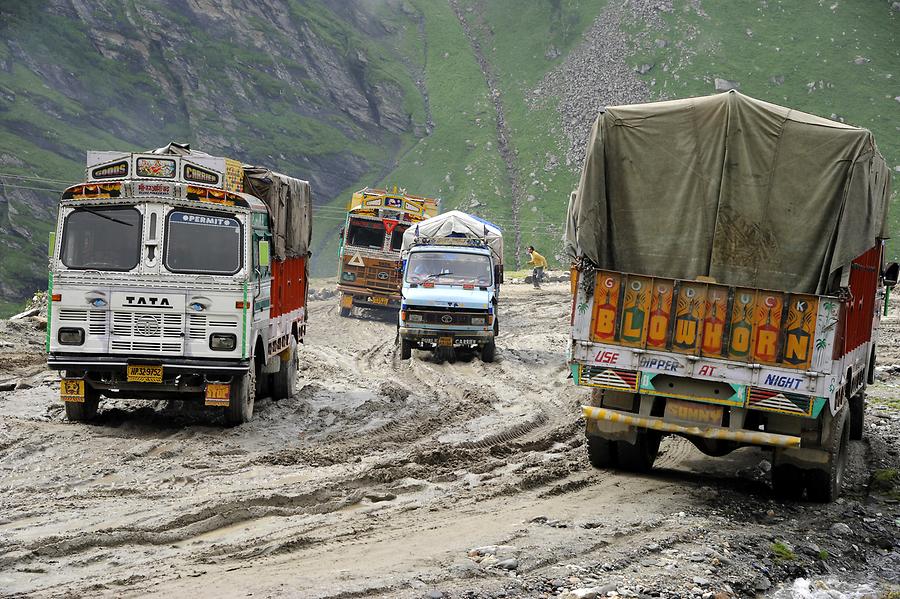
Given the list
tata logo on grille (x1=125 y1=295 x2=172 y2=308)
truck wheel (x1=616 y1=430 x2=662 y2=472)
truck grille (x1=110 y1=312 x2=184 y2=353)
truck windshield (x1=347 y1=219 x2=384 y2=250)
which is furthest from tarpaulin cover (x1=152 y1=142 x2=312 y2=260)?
truck windshield (x1=347 y1=219 x2=384 y2=250)

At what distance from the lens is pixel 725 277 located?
10.7 m

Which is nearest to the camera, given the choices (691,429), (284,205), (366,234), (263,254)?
(691,429)

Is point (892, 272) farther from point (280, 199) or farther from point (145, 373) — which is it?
point (145, 373)

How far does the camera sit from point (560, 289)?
44.0 metres

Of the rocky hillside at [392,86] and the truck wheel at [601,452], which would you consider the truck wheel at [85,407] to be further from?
the rocky hillside at [392,86]

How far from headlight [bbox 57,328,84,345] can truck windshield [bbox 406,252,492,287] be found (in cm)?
1041

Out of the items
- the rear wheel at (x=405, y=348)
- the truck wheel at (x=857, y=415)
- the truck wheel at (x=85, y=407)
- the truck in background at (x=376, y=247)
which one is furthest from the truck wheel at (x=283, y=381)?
the truck in background at (x=376, y=247)

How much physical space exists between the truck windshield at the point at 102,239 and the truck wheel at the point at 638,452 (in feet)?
21.5

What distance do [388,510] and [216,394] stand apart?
14.9ft

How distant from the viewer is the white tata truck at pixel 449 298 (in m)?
21.8

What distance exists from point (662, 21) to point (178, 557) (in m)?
98.4

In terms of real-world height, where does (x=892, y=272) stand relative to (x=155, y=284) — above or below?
above

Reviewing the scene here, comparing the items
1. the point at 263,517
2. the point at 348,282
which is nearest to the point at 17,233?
the point at 348,282

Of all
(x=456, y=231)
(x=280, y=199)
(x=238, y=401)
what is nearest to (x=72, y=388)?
(x=238, y=401)
